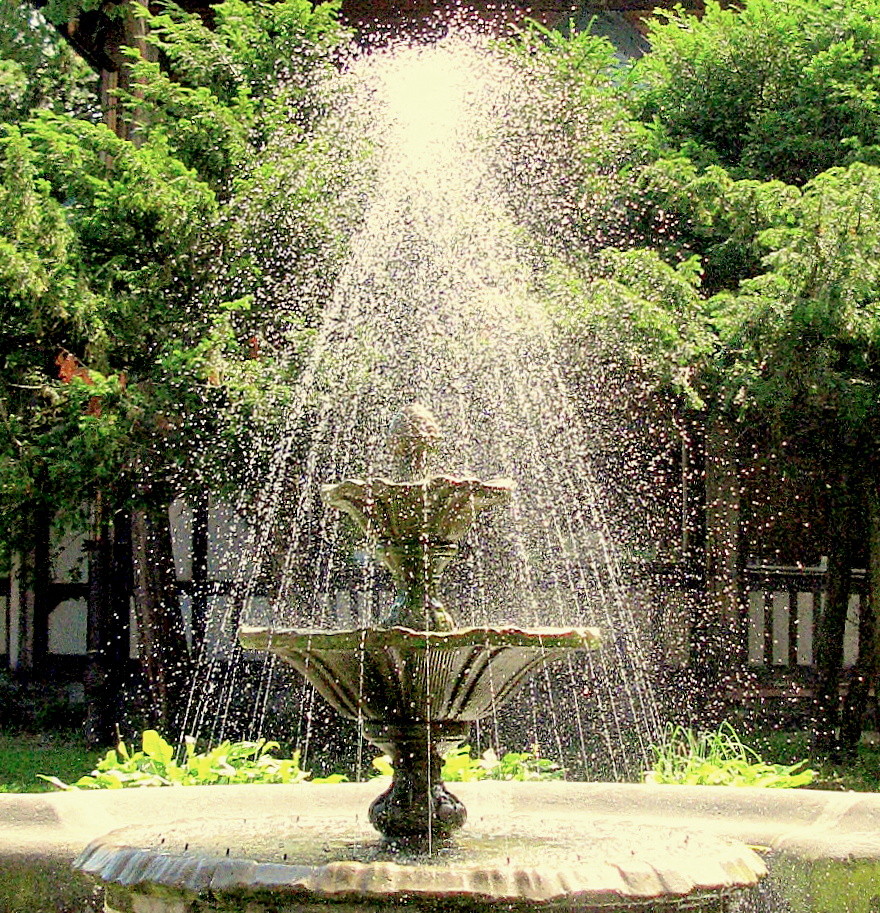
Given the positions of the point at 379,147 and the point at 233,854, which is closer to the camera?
the point at 233,854

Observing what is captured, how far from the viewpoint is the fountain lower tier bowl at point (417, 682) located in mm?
4535

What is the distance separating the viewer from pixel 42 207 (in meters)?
11.1

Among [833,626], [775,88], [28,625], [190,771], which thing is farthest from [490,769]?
Answer: [28,625]

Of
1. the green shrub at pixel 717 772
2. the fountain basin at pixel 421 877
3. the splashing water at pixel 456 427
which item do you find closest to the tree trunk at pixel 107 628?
the splashing water at pixel 456 427

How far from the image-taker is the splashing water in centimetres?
1081

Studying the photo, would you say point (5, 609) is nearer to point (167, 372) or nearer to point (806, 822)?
point (167, 372)

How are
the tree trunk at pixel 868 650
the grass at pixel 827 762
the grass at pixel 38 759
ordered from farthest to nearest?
the tree trunk at pixel 868 650, the grass at pixel 38 759, the grass at pixel 827 762

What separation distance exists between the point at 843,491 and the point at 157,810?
738cm

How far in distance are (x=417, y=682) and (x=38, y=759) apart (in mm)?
8558

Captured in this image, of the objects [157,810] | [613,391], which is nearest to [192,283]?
[613,391]

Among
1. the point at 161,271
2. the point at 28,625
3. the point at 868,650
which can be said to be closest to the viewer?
the point at 161,271

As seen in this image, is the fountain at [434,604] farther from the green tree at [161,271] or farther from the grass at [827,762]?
the grass at [827,762]

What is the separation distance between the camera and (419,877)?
12.8 ft

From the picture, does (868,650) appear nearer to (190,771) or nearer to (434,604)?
(190,771)
